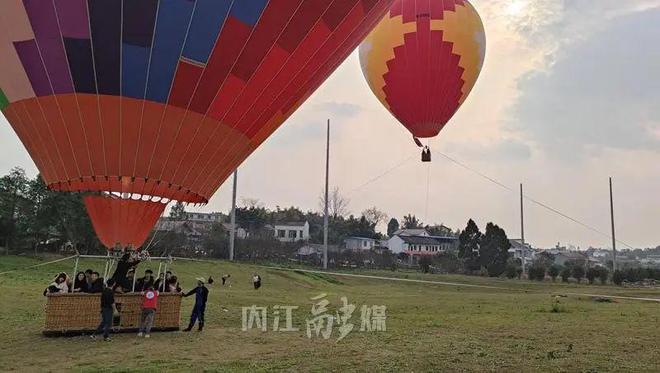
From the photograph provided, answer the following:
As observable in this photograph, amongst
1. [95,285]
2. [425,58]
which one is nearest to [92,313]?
[95,285]

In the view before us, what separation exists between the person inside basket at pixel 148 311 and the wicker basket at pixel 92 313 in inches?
13.7

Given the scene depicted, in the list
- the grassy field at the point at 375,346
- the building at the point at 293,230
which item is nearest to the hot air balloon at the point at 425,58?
the grassy field at the point at 375,346

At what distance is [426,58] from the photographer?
55.8 feet

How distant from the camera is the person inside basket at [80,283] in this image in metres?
9.87

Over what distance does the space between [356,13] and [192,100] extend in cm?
296

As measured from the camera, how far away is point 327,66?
9.60 m

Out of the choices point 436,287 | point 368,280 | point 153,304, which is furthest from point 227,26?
point 368,280

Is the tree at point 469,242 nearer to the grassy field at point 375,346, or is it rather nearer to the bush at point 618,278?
the bush at point 618,278

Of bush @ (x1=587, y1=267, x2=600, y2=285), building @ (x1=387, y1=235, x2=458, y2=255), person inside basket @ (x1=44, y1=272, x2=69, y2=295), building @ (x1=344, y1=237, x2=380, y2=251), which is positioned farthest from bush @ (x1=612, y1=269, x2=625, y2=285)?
person inside basket @ (x1=44, y1=272, x2=69, y2=295)

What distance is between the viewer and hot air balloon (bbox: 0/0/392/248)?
7.22 meters

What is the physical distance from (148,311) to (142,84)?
4.21 m

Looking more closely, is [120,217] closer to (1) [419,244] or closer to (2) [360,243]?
(2) [360,243]

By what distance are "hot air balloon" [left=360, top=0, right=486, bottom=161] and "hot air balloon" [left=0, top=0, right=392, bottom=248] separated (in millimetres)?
8721

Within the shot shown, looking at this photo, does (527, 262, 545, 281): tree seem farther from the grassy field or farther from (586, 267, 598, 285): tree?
the grassy field
